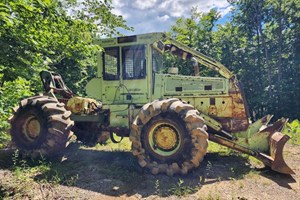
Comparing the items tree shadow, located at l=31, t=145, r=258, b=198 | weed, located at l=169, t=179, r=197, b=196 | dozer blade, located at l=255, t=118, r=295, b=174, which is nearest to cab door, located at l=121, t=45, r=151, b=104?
tree shadow, located at l=31, t=145, r=258, b=198

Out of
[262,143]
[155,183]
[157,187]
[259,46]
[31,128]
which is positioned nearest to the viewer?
[157,187]

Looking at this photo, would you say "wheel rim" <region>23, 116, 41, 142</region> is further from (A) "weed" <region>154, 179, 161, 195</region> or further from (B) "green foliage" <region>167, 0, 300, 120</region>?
(B) "green foliage" <region>167, 0, 300, 120</region>

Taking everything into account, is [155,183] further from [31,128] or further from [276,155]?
[31,128]

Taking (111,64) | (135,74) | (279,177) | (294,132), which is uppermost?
(111,64)

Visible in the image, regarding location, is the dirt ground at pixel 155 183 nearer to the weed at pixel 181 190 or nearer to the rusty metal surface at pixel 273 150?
the weed at pixel 181 190

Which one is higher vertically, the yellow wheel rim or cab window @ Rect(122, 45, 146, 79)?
cab window @ Rect(122, 45, 146, 79)

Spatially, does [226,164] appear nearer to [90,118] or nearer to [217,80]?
[217,80]

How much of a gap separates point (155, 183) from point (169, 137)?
1.01 metres

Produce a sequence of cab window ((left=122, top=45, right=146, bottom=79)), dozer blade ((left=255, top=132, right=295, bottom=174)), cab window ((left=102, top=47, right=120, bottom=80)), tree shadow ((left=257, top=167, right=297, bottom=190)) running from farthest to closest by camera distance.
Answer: cab window ((left=102, top=47, right=120, bottom=80)) < cab window ((left=122, top=45, right=146, bottom=79)) < dozer blade ((left=255, top=132, right=295, bottom=174)) < tree shadow ((left=257, top=167, right=297, bottom=190))

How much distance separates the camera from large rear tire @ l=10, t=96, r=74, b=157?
5.69 m

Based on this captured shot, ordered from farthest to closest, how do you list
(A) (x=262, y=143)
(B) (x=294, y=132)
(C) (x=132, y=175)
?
(B) (x=294, y=132)
(A) (x=262, y=143)
(C) (x=132, y=175)

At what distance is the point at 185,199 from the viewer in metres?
4.00

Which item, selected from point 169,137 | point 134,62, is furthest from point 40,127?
point 169,137

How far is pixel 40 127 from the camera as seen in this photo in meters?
5.89
